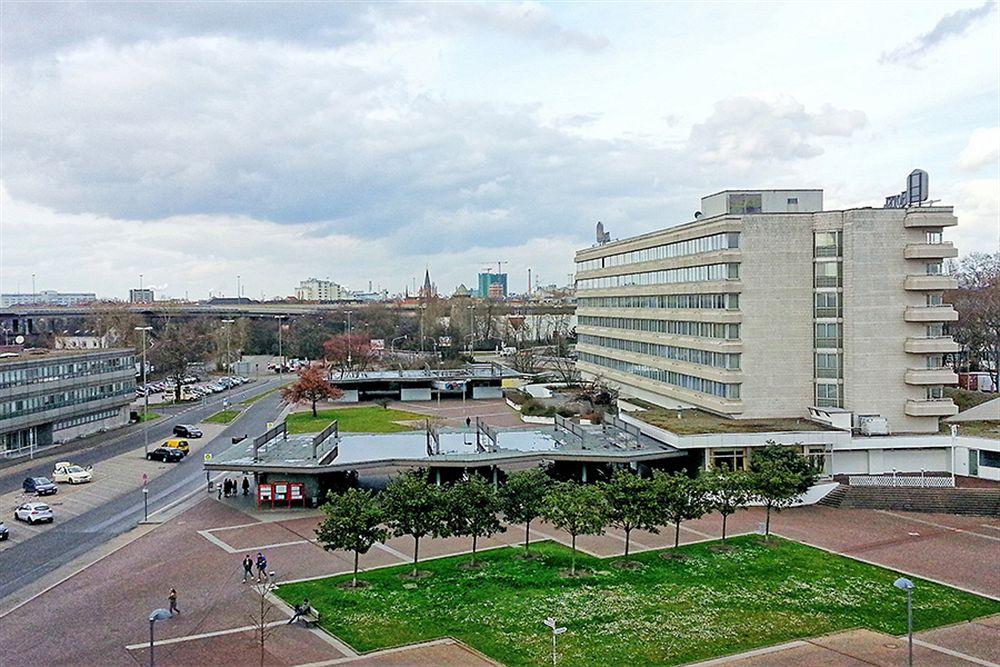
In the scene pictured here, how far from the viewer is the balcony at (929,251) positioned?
53.2 metres

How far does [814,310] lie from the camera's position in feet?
184

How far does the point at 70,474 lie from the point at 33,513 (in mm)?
11732

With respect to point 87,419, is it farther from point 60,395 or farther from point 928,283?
point 928,283

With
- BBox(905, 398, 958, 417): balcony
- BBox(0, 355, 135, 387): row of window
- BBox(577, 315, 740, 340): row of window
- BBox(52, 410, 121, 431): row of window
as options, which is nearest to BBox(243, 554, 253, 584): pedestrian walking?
BBox(577, 315, 740, 340): row of window

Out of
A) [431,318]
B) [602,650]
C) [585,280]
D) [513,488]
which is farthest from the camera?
[431,318]

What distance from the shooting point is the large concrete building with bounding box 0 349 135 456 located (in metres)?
66.8

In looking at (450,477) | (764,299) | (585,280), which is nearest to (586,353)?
(585,280)

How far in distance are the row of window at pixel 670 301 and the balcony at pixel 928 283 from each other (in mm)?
10446

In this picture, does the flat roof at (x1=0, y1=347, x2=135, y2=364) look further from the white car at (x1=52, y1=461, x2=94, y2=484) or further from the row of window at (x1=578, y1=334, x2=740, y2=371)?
the row of window at (x1=578, y1=334, x2=740, y2=371)

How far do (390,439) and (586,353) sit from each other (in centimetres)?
3408

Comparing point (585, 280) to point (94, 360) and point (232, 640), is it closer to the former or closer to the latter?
point (94, 360)

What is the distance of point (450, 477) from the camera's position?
169 ft

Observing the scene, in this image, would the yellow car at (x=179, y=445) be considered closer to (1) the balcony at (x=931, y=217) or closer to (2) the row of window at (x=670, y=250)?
(2) the row of window at (x=670, y=250)

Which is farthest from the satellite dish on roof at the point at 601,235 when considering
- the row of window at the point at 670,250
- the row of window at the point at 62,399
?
the row of window at the point at 62,399
